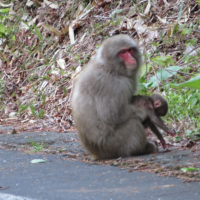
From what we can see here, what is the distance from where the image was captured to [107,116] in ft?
15.0

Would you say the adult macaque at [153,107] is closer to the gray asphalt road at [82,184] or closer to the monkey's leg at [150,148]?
the monkey's leg at [150,148]

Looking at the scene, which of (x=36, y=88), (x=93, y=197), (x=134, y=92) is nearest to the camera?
(x=93, y=197)

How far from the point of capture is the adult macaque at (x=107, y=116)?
460cm

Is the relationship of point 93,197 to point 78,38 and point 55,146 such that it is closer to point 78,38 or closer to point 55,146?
point 55,146

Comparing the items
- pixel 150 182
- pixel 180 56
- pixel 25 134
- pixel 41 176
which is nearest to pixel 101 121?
pixel 41 176

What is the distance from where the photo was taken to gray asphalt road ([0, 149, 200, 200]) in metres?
2.88

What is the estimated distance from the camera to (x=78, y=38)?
9516 mm

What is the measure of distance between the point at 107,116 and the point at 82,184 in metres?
1.31

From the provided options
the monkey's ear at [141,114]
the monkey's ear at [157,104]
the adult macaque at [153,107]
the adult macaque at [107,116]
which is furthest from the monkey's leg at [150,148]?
the monkey's ear at [157,104]

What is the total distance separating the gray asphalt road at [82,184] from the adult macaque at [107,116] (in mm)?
376

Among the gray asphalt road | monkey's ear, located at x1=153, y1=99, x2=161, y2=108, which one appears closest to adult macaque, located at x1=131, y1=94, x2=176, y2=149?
monkey's ear, located at x1=153, y1=99, x2=161, y2=108

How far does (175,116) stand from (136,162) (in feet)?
6.24

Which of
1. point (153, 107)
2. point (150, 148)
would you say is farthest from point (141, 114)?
point (150, 148)

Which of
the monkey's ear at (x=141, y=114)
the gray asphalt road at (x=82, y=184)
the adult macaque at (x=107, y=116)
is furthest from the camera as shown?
the monkey's ear at (x=141, y=114)
